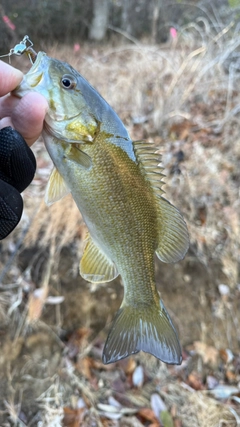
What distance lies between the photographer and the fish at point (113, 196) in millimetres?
1333

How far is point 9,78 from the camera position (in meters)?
1.31

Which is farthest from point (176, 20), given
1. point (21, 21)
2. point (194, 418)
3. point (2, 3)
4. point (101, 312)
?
point (194, 418)

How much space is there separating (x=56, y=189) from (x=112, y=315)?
6.83 feet

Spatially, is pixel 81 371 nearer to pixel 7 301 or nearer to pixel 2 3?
pixel 7 301

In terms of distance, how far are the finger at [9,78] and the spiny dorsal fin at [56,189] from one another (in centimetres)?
35

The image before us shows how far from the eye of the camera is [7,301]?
302 centimetres

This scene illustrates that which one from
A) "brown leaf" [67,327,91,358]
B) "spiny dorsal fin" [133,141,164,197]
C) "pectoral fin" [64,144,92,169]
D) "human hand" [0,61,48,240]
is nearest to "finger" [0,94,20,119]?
"human hand" [0,61,48,240]

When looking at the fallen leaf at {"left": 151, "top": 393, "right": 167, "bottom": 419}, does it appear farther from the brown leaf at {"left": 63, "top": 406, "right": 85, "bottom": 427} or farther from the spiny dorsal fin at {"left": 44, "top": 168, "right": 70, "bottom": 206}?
the spiny dorsal fin at {"left": 44, "top": 168, "right": 70, "bottom": 206}

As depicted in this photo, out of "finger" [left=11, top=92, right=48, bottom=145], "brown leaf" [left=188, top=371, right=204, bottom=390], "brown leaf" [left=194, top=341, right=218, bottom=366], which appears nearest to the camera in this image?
"finger" [left=11, top=92, right=48, bottom=145]

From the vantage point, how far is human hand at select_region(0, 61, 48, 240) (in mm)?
1290

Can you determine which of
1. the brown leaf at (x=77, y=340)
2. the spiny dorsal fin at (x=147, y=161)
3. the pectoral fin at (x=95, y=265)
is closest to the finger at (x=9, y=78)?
the spiny dorsal fin at (x=147, y=161)

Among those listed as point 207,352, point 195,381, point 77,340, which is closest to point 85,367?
point 77,340

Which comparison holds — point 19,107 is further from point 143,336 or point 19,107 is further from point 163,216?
point 143,336

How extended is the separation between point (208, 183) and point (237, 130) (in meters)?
1.16
